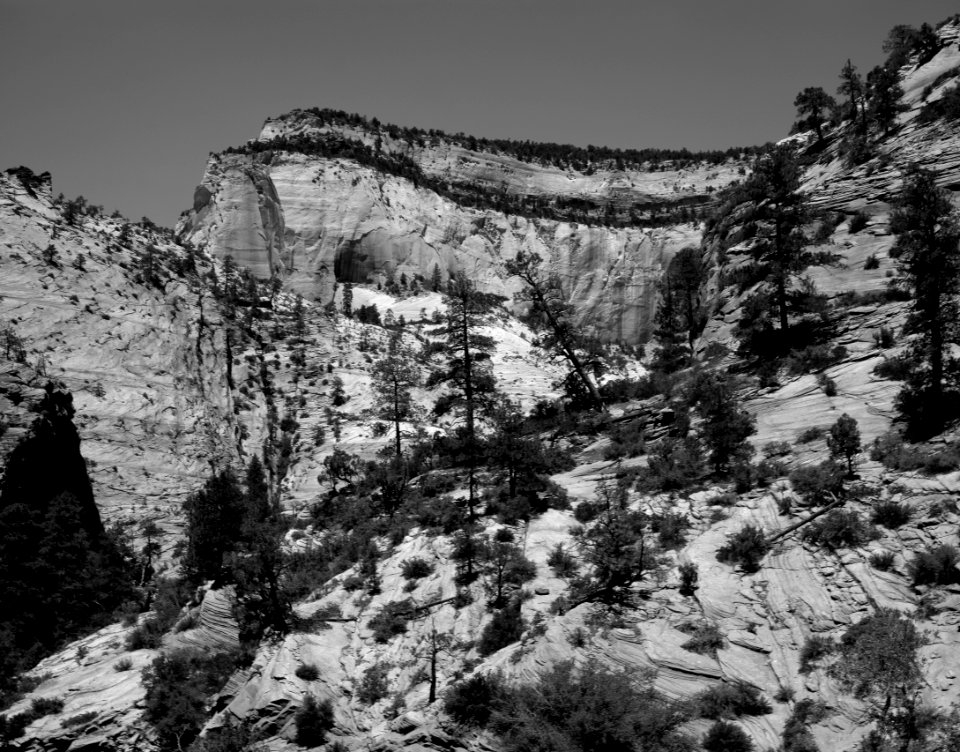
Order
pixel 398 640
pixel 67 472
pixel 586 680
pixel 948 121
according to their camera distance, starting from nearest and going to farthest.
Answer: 1. pixel 586 680
2. pixel 398 640
3. pixel 67 472
4. pixel 948 121

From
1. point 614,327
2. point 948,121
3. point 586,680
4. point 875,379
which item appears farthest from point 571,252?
point 586,680

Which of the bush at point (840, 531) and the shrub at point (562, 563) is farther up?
the bush at point (840, 531)

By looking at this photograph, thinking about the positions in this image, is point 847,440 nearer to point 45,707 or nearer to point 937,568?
point 937,568

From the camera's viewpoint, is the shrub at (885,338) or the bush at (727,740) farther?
the shrub at (885,338)

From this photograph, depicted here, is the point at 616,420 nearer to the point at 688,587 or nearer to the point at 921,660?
the point at 688,587

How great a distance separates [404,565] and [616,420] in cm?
1243

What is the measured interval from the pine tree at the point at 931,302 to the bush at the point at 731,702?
34.2 feet

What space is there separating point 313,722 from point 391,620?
425 cm

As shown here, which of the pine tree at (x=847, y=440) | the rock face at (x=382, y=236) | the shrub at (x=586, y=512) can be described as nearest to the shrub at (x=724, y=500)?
the pine tree at (x=847, y=440)

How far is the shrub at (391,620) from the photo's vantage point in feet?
70.3

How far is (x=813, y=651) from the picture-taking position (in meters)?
15.8

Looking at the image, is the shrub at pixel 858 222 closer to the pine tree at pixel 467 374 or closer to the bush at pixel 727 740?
the pine tree at pixel 467 374

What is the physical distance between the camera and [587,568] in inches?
851

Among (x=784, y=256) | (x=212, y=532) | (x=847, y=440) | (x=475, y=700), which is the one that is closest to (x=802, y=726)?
(x=475, y=700)
